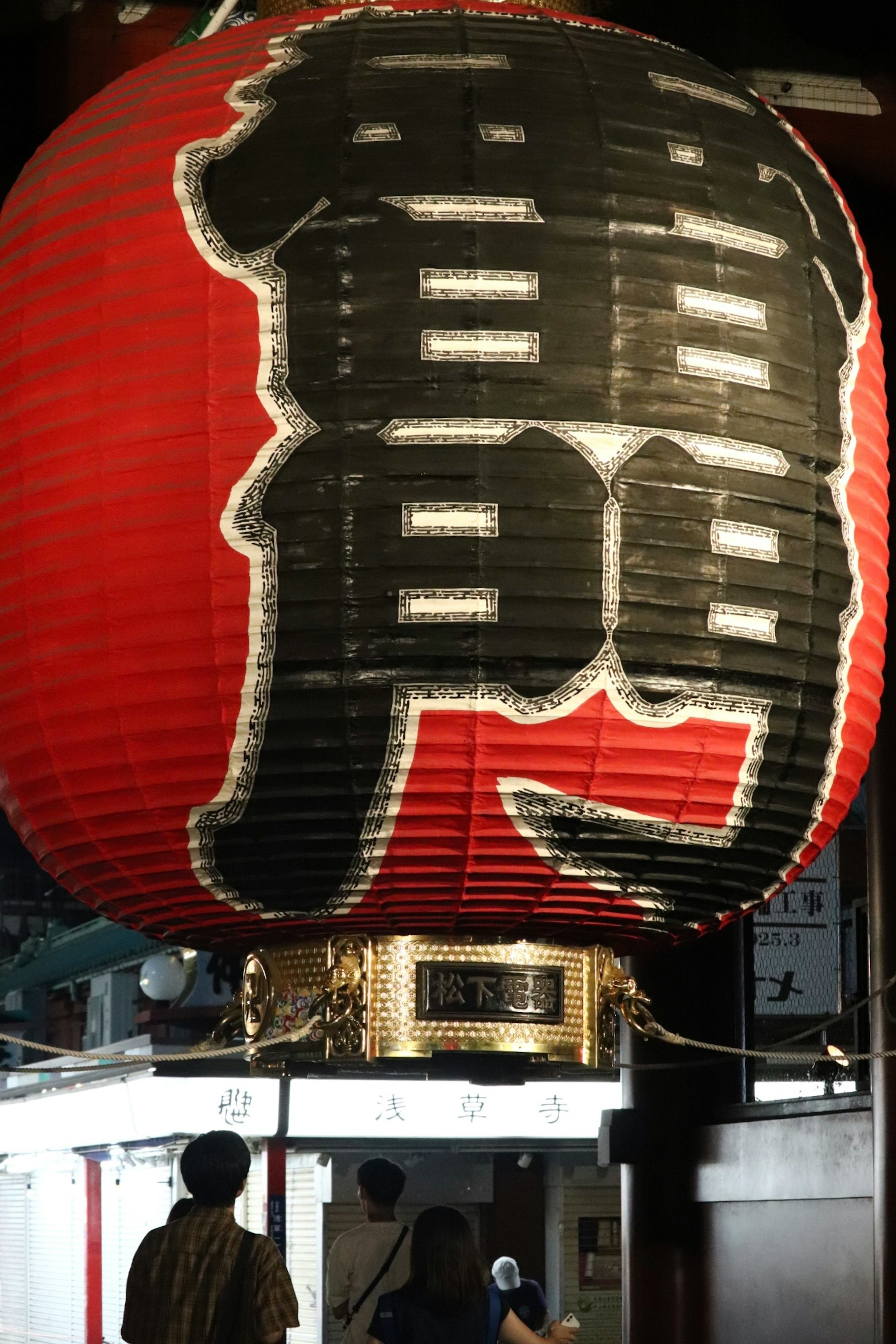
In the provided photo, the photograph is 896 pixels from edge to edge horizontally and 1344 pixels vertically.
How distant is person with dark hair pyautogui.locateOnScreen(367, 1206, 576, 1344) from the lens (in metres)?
3.47

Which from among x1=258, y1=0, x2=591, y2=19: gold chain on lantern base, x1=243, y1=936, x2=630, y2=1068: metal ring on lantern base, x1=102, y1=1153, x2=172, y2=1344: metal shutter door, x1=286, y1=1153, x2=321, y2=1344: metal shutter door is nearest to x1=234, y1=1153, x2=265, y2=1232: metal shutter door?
x1=286, y1=1153, x2=321, y2=1344: metal shutter door

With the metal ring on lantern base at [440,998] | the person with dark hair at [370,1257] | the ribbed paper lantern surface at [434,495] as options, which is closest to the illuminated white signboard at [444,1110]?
the person with dark hair at [370,1257]

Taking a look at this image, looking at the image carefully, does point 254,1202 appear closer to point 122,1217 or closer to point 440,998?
point 122,1217

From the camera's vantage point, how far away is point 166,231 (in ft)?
9.25

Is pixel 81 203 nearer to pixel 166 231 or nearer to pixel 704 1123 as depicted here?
pixel 166 231

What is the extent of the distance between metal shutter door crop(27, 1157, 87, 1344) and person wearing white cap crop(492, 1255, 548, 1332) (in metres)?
5.50

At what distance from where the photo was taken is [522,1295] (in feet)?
24.4

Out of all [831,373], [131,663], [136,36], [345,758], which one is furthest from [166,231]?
[136,36]

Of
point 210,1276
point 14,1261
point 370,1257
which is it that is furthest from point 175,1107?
point 210,1276

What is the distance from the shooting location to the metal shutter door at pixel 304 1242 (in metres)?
10.6

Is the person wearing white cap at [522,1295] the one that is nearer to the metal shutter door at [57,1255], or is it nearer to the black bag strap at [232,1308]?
the black bag strap at [232,1308]

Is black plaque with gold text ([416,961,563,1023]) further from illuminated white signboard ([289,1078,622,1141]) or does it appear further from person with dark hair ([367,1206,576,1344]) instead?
illuminated white signboard ([289,1078,622,1141])

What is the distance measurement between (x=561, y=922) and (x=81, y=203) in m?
1.43

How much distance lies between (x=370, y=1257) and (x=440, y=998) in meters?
1.62
